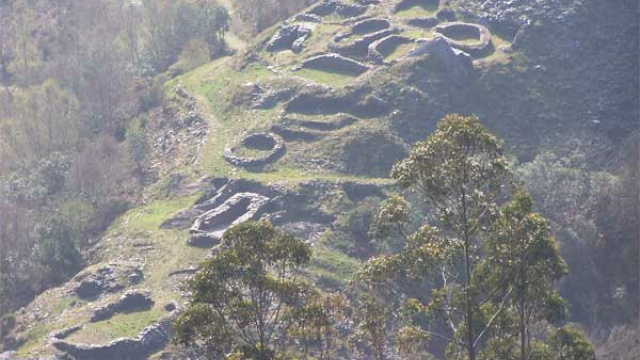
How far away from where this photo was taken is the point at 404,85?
3388 inches

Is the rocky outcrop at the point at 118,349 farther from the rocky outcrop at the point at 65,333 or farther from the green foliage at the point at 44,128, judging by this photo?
the green foliage at the point at 44,128

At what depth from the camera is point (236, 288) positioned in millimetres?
30375

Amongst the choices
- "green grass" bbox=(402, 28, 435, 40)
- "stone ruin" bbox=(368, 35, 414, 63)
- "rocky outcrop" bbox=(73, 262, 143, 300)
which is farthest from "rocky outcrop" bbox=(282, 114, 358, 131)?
"rocky outcrop" bbox=(73, 262, 143, 300)

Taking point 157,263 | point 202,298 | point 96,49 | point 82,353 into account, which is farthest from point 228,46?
point 202,298

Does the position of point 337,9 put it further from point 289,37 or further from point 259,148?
point 259,148

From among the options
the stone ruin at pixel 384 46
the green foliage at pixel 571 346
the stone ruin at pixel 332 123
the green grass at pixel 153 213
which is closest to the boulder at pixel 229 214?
the green grass at pixel 153 213

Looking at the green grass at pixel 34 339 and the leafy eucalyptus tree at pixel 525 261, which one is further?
the green grass at pixel 34 339

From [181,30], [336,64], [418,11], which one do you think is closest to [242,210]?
[336,64]

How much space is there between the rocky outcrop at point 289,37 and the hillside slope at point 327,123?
0.74ft

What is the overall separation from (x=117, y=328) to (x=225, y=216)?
1306cm

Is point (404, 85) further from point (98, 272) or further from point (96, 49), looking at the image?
point (96, 49)

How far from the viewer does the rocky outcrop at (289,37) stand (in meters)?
97.3

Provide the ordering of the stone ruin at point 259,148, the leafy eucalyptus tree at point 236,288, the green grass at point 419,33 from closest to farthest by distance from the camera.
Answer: the leafy eucalyptus tree at point 236,288, the stone ruin at point 259,148, the green grass at point 419,33

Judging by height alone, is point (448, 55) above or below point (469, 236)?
below
